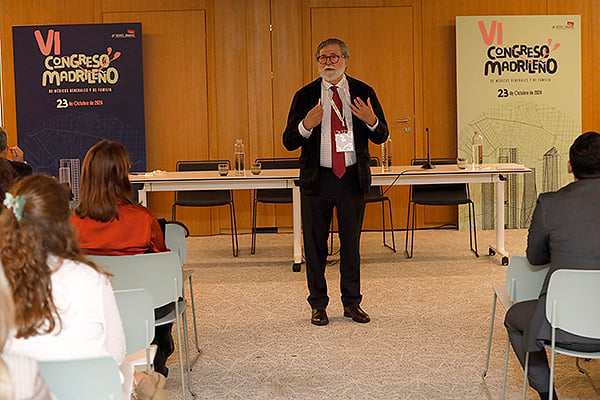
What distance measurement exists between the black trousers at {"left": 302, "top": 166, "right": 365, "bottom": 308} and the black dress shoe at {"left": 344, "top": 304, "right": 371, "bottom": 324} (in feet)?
0.13

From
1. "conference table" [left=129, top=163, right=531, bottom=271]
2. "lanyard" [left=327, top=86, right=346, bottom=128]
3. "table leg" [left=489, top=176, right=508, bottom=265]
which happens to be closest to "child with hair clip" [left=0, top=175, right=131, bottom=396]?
"lanyard" [left=327, top=86, right=346, bottom=128]

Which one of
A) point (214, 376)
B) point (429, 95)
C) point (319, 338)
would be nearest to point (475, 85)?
point (429, 95)

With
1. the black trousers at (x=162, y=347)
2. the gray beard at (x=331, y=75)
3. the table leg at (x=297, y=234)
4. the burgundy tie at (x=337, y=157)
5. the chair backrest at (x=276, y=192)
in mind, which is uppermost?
the gray beard at (x=331, y=75)

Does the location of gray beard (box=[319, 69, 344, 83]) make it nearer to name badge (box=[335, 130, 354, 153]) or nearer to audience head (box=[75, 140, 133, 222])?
name badge (box=[335, 130, 354, 153])

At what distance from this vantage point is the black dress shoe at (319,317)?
515 centimetres

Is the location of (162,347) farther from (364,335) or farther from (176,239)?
(364,335)

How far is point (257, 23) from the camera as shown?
876cm

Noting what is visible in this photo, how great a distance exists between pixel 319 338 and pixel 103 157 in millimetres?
1883

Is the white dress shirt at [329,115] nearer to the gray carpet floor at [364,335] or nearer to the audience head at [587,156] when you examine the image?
the gray carpet floor at [364,335]

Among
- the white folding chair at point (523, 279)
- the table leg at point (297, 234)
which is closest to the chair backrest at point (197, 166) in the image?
the table leg at point (297, 234)

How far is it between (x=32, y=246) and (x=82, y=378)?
0.41m

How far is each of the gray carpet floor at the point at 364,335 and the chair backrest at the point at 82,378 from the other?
5.74ft

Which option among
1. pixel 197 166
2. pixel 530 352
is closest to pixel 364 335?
pixel 530 352

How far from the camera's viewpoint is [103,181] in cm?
369
